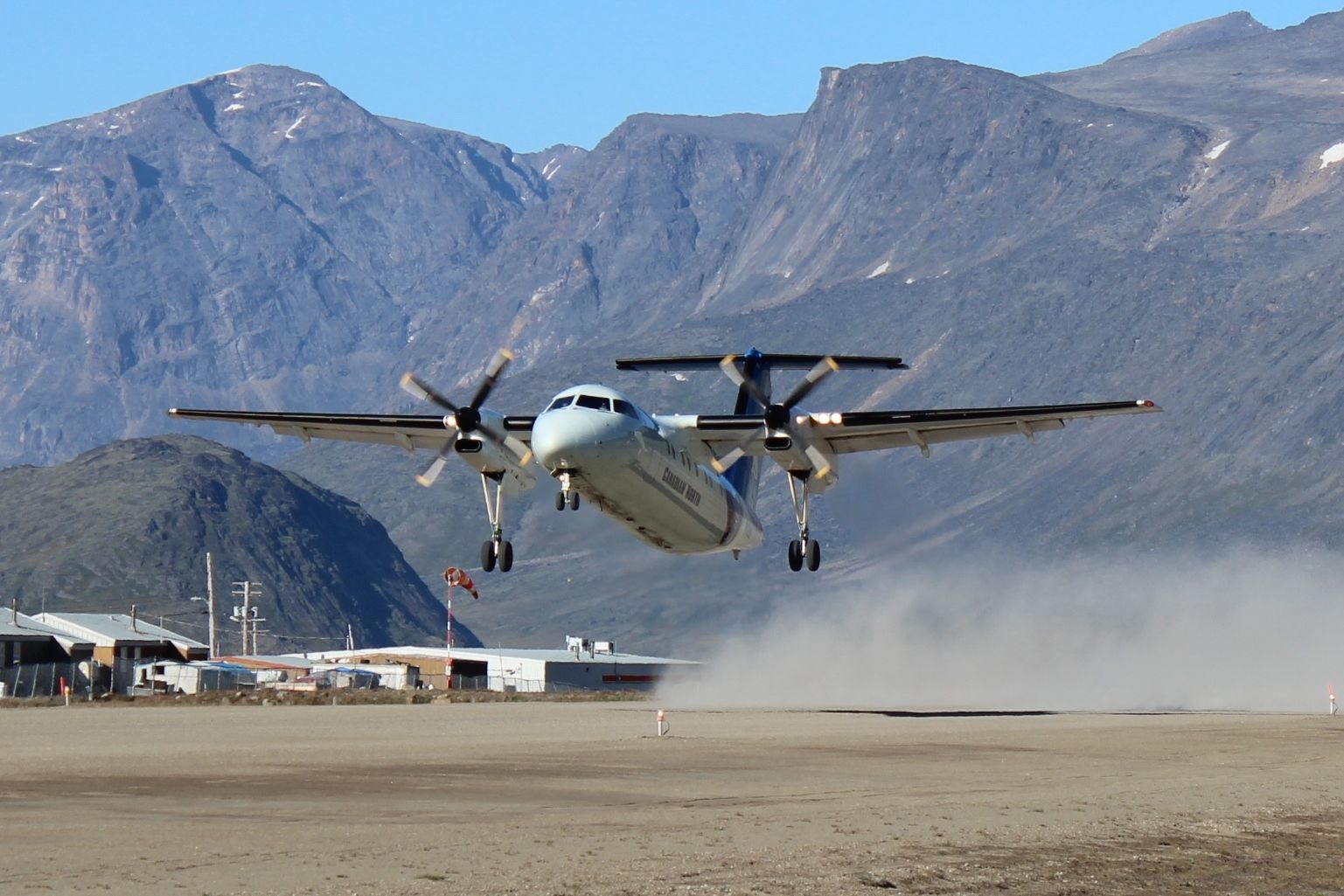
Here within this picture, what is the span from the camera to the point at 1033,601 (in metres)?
114

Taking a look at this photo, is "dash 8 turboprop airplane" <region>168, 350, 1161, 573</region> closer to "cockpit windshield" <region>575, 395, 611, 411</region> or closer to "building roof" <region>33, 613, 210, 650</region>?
"cockpit windshield" <region>575, 395, 611, 411</region>

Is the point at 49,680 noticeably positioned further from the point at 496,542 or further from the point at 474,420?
the point at 474,420

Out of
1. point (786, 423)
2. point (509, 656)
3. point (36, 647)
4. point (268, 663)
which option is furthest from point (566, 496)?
point (509, 656)

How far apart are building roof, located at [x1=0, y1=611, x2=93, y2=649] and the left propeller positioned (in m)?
62.2

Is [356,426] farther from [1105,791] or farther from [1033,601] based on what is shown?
[1033,601]

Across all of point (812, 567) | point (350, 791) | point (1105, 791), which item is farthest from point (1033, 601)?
point (350, 791)

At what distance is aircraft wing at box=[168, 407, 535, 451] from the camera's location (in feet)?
191

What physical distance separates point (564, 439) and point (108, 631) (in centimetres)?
8787

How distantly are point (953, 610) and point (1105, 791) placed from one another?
70139mm

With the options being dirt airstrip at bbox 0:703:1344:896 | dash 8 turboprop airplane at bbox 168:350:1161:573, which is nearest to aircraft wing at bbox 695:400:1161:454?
dash 8 turboprop airplane at bbox 168:350:1161:573

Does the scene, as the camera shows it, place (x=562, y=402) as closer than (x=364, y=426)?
Yes

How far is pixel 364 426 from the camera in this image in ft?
207

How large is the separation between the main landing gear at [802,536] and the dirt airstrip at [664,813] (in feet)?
28.0

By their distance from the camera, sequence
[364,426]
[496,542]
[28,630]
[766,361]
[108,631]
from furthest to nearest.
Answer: [108,631]
[28,630]
[766,361]
[364,426]
[496,542]
